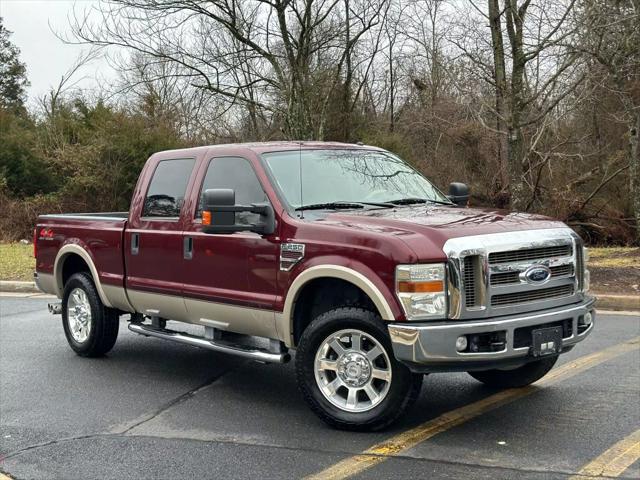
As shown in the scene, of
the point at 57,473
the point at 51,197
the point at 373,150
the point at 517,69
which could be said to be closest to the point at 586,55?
the point at 517,69

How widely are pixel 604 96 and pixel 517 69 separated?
21.4 feet

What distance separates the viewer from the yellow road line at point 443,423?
4250mm

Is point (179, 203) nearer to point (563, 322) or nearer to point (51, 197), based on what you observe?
point (563, 322)

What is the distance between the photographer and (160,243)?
6301mm

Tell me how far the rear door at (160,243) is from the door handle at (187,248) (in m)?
0.04

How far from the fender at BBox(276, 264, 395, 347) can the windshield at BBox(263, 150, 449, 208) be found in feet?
2.24

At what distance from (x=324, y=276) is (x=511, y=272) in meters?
1.22

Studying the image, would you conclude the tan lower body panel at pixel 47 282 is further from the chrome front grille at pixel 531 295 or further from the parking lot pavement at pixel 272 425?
the chrome front grille at pixel 531 295

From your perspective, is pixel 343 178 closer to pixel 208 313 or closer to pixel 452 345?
pixel 208 313

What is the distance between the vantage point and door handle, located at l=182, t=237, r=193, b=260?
19.6 ft

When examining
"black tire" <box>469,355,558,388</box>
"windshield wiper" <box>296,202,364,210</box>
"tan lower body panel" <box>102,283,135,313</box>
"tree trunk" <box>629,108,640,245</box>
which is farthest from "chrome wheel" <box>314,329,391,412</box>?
"tree trunk" <box>629,108,640,245</box>

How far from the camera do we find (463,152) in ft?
72.2

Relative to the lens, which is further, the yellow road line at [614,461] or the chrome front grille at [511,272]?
the chrome front grille at [511,272]

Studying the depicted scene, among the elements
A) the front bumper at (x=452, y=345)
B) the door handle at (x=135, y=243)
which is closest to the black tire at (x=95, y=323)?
the door handle at (x=135, y=243)
